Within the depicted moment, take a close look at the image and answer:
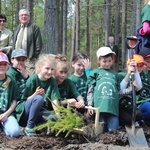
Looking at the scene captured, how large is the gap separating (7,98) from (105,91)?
134cm

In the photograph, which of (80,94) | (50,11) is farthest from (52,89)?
(50,11)

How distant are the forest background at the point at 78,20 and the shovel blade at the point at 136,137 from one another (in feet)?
18.3

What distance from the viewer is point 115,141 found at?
4137mm

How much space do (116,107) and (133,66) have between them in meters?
0.63

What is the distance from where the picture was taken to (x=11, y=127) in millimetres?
4215

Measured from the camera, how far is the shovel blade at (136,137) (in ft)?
13.6

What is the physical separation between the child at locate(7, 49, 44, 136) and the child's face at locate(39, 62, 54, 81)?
39cm

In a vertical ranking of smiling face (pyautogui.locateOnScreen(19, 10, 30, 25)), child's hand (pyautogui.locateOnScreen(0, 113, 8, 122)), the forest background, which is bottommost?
child's hand (pyautogui.locateOnScreen(0, 113, 8, 122))

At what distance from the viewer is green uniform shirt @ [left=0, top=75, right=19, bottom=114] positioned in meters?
4.40

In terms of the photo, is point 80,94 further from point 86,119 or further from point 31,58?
point 31,58

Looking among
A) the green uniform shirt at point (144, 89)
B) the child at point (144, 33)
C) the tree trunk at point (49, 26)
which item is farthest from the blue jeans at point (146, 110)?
the tree trunk at point (49, 26)

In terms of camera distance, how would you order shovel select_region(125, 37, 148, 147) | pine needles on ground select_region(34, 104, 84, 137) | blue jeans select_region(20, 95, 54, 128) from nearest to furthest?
1. pine needles on ground select_region(34, 104, 84, 137)
2. shovel select_region(125, 37, 148, 147)
3. blue jeans select_region(20, 95, 54, 128)

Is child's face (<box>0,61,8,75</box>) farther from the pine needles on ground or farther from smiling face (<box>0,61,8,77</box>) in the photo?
the pine needles on ground

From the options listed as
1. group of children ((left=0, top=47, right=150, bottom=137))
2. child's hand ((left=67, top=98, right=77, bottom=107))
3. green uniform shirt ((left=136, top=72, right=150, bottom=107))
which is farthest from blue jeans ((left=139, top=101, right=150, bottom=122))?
child's hand ((left=67, top=98, right=77, bottom=107))
